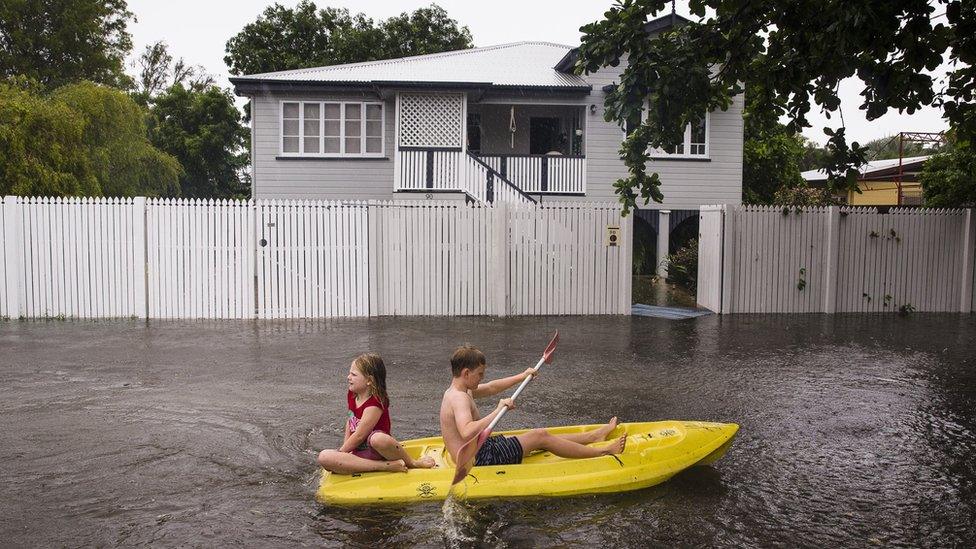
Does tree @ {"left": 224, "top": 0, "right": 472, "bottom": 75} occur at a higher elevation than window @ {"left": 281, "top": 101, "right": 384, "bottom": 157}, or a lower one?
higher

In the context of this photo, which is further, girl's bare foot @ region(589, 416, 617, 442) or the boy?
girl's bare foot @ region(589, 416, 617, 442)

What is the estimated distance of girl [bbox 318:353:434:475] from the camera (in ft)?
20.3

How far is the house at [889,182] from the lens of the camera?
1287 inches

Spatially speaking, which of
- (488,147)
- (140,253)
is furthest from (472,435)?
(488,147)

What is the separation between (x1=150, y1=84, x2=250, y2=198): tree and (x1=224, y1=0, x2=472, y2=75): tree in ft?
7.05

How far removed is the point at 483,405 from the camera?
30.9 ft

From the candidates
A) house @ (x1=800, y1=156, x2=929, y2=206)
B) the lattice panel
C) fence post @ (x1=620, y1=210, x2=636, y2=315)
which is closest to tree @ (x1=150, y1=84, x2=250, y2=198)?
the lattice panel

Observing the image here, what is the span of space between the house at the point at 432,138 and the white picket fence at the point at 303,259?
625cm

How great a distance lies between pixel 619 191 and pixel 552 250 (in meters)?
1.92

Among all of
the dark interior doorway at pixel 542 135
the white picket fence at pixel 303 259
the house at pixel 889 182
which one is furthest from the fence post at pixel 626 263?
the house at pixel 889 182

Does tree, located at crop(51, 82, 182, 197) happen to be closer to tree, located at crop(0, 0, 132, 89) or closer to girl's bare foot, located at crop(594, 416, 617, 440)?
tree, located at crop(0, 0, 132, 89)

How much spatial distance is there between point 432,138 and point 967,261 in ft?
40.5

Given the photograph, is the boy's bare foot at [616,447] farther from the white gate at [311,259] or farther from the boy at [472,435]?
the white gate at [311,259]

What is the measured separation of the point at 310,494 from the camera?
6.31 m
